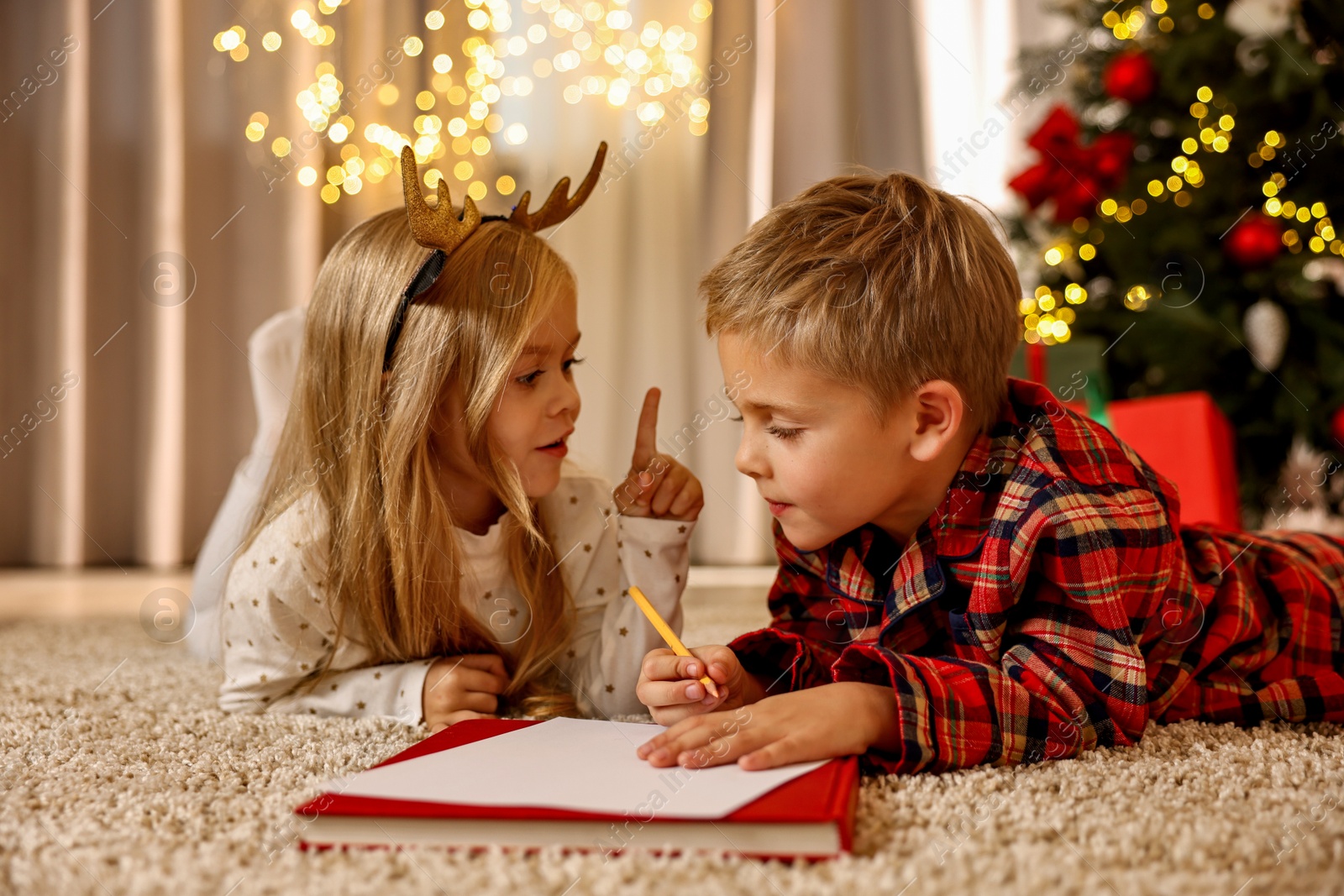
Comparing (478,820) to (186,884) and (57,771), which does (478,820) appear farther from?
(57,771)

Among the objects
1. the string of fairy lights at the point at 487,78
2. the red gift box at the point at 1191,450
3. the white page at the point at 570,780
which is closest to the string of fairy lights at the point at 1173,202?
the red gift box at the point at 1191,450

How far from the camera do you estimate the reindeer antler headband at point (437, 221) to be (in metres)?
0.87

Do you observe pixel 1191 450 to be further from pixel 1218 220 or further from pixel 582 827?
pixel 582 827

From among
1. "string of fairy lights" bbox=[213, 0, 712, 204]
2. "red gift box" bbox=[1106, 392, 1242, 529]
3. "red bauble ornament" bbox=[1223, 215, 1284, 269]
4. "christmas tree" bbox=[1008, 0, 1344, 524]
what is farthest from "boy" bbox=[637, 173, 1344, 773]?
"string of fairy lights" bbox=[213, 0, 712, 204]

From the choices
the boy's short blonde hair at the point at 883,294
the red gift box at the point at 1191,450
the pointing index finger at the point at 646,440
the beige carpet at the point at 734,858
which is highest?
→ the boy's short blonde hair at the point at 883,294

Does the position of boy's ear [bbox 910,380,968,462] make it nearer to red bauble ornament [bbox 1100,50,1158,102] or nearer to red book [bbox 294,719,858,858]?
red book [bbox 294,719,858,858]

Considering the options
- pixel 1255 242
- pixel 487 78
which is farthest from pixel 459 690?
pixel 487 78

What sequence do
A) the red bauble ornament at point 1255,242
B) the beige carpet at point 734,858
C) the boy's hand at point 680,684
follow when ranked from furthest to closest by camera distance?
1. the red bauble ornament at point 1255,242
2. the boy's hand at point 680,684
3. the beige carpet at point 734,858

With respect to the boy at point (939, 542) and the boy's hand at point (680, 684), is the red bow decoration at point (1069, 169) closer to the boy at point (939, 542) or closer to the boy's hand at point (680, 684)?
the boy at point (939, 542)

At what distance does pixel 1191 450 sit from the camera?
4.82 feet

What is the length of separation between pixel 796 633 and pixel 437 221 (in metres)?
0.49

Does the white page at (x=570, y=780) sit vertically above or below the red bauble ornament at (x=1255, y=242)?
below

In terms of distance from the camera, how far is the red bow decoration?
189cm

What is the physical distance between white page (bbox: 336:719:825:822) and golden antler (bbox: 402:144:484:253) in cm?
45
